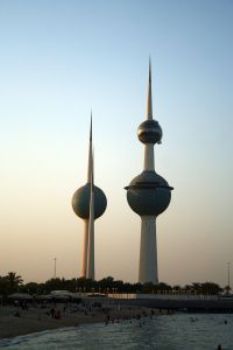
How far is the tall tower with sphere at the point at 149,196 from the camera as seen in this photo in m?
170

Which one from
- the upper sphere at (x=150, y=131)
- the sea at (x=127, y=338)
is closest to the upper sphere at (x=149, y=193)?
the upper sphere at (x=150, y=131)

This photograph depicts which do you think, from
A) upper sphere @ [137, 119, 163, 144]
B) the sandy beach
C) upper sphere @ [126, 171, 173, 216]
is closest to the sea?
the sandy beach

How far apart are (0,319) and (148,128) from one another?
376 feet

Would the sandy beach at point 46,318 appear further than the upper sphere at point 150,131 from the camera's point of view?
No

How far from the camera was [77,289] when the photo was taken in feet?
456

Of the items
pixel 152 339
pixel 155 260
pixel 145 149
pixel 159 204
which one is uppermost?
pixel 145 149

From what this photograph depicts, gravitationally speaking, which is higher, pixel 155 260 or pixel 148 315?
pixel 155 260

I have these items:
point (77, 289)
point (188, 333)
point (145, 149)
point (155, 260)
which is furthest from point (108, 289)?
point (188, 333)

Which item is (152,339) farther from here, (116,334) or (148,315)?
(148,315)

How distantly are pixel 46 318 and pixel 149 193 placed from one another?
339 feet

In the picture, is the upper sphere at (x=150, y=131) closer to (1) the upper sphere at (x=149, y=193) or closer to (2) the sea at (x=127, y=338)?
(1) the upper sphere at (x=149, y=193)

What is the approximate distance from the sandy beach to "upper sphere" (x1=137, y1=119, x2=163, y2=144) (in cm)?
8159

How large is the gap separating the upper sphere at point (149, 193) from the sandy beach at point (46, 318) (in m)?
76.8

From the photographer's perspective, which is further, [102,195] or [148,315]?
[102,195]
